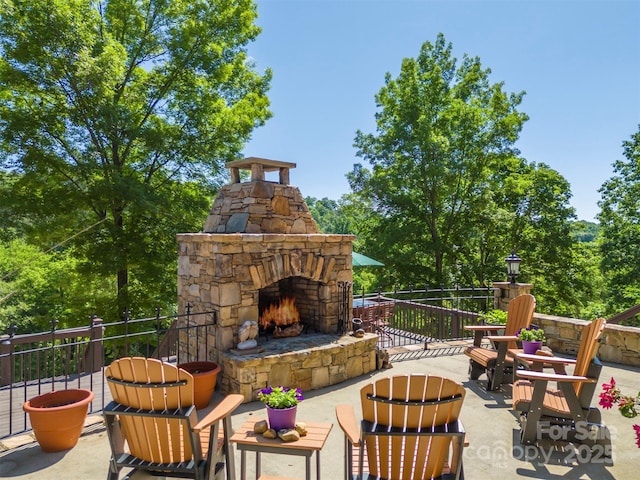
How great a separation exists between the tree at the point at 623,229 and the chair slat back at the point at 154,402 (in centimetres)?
1391

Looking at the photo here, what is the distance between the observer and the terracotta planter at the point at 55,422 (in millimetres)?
3219

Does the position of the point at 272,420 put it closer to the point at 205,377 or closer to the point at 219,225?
the point at 205,377

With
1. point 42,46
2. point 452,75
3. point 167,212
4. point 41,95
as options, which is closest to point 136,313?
point 167,212

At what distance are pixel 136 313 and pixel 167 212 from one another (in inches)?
103

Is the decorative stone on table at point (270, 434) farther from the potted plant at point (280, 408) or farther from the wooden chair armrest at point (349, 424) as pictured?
the wooden chair armrest at point (349, 424)

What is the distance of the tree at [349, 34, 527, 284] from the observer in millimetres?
13555

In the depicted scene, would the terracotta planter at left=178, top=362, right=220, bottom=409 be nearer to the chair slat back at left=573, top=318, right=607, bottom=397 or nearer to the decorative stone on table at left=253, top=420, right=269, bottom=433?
the decorative stone on table at left=253, top=420, right=269, bottom=433

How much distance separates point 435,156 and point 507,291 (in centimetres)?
720

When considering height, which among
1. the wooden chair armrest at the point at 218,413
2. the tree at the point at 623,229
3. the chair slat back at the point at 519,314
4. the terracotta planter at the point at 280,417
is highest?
the tree at the point at 623,229

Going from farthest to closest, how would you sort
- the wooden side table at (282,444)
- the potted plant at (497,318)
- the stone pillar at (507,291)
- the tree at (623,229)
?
the tree at (623,229) → the stone pillar at (507,291) → the potted plant at (497,318) → the wooden side table at (282,444)

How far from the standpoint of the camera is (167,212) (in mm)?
9461

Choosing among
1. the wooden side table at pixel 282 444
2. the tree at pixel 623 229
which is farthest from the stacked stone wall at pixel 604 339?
the tree at pixel 623 229

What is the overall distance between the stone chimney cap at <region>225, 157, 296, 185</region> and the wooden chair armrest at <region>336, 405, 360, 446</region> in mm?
3910

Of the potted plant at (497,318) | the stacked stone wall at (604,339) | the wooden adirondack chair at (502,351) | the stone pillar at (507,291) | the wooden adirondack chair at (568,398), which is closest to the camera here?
the wooden adirondack chair at (568,398)
